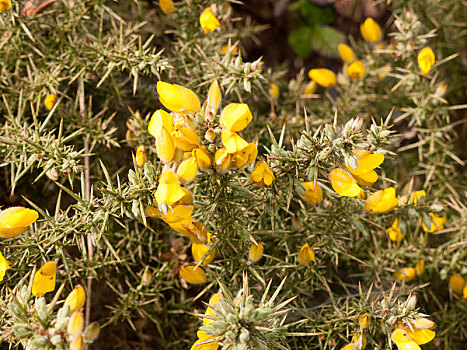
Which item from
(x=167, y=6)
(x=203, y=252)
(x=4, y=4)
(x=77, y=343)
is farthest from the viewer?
(x=167, y=6)

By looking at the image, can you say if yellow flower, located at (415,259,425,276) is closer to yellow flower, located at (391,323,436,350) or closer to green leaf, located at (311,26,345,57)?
yellow flower, located at (391,323,436,350)

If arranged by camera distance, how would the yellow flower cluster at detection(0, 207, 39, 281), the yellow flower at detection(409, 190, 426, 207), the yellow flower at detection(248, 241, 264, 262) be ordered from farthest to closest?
the yellow flower at detection(409, 190, 426, 207) < the yellow flower at detection(248, 241, 264, 262) < the yellow flower cluster at detection(0, 207, 39, 281)

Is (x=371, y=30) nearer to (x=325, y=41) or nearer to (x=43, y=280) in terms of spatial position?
(x=325, y=41)

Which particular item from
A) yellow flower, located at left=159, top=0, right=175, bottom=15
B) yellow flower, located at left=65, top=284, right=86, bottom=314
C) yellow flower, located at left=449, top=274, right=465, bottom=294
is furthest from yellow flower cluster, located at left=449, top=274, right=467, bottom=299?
yellow flower, located at left=159, top=0, right=175, bottom=15

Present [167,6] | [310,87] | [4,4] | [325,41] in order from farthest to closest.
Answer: [325,41], [310,87], [167,6], [4,4]

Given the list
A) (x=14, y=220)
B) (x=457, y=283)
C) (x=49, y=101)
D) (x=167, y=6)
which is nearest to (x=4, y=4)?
(x=49, y=101)

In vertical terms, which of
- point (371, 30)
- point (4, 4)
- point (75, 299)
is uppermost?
point (4, 4)

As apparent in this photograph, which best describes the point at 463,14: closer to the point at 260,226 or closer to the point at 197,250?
the point at 260,226
